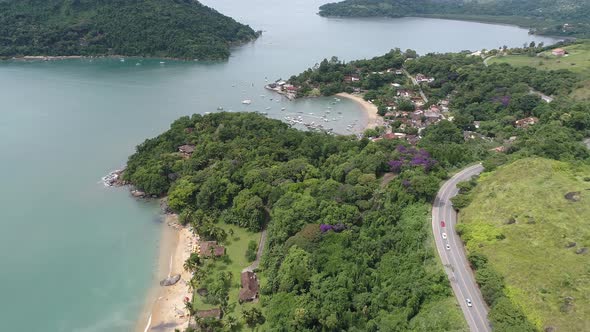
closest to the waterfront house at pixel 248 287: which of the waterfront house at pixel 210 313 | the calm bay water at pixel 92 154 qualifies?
the waterfront house at pixel 210 313

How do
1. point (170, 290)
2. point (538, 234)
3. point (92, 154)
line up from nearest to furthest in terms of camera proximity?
point (538, 234) → point (170, 290) → point (92, 154)

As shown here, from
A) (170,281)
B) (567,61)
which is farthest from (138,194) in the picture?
(567,61)

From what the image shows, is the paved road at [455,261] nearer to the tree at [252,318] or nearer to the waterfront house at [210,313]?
the tree at [252,318]

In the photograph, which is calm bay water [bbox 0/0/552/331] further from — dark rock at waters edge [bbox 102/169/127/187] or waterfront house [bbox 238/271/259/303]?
waterfront house [bbox 238/271/259/303]

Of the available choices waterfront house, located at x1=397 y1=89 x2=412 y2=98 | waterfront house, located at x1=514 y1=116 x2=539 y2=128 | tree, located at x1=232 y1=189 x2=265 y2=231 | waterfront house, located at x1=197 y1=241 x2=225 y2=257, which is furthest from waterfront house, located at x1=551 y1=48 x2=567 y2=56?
waterfront house, located at x1=197 y1=241 x2=225 y2=257

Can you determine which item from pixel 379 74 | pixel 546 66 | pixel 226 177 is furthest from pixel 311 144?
pixel 546 66

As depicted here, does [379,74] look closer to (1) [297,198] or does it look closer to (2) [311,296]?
(1) [297,198]

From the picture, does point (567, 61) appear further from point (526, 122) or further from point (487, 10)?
point (487, 10)
